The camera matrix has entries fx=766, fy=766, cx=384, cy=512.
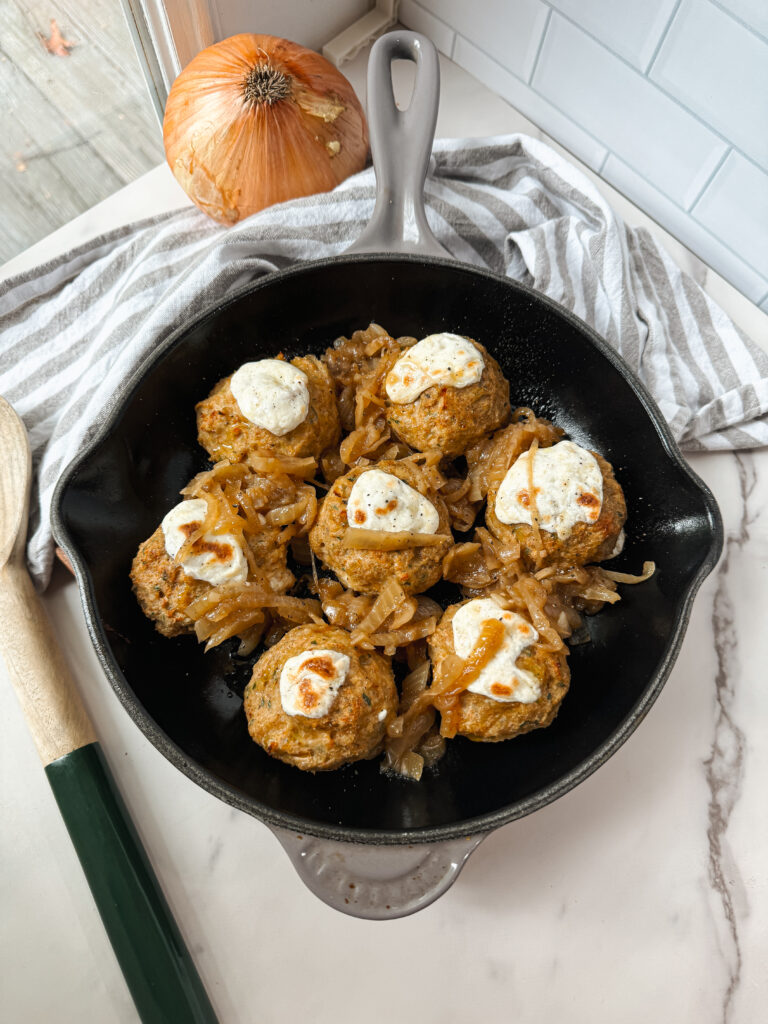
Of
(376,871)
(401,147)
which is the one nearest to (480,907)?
(376,871)

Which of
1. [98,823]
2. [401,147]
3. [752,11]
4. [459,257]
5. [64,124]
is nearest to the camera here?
[98,823]

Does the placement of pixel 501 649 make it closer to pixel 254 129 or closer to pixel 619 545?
pixel 619 545

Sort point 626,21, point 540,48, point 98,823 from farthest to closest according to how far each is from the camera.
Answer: point 540,48, point 626,21, point 98,823

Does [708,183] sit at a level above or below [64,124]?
above

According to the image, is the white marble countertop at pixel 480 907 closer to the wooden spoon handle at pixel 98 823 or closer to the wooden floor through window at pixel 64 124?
the wooden spoon handle at pixel 98 823

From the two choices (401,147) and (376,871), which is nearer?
(376,871)

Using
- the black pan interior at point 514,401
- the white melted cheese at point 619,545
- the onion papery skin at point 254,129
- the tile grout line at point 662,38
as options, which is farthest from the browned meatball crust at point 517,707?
the tile grout line at point 662,38

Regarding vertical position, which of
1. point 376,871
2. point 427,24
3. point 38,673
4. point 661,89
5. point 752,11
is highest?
point 752,11
